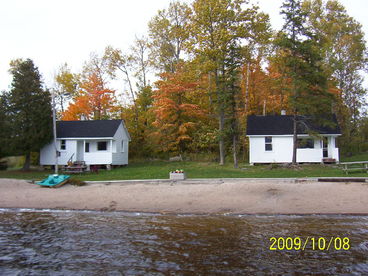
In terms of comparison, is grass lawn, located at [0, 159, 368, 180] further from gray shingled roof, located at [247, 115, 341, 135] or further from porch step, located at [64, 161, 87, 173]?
gray shingled roof, located at [247, 115, 341, 135]

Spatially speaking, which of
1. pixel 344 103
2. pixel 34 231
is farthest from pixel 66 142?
pixel 344 103

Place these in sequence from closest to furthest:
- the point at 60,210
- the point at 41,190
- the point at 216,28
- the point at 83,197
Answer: the point at 60,210 < the point at 83,197 < the point at 41,190 < the point at 216,28

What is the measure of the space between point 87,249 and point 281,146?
20.7 m

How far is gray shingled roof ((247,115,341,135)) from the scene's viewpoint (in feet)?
86.6

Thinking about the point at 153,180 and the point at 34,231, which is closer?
the point at 34,231

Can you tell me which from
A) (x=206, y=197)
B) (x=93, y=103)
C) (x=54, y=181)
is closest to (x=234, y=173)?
(x=206, y=197)

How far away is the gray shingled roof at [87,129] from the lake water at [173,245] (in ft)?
52.2

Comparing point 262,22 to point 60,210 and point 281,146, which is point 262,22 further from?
point 60,210

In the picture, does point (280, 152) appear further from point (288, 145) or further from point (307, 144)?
point (307, 144)

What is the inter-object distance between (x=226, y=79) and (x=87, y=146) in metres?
14.1

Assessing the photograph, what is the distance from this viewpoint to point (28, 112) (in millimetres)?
26719

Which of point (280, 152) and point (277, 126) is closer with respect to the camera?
point (280, 152)

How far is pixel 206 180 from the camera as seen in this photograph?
1783cm

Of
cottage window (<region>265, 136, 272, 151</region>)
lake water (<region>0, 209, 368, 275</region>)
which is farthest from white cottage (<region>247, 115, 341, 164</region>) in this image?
lake water (<region>0, 209, 368, 275</region>)
